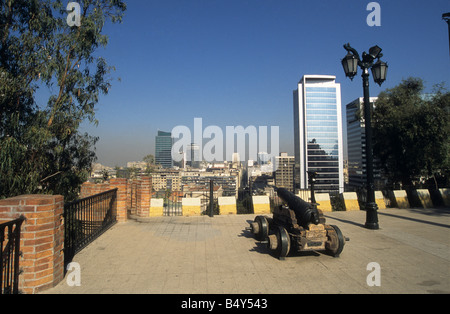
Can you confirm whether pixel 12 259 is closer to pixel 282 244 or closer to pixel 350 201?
pixel 282 244

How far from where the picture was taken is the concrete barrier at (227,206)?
999 centimetres

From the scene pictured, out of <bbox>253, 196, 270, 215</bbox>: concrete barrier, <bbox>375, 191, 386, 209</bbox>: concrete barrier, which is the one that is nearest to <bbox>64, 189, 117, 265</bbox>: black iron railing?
<bbox>253, 196, 270, 215</bbox>: concrete barrier

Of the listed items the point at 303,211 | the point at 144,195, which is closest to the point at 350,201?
the point at 303,211

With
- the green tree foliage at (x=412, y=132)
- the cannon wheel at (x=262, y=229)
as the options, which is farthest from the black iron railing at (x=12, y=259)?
the green tree foliage at (x=412, y=132)

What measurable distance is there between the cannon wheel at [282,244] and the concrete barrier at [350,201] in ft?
22.7

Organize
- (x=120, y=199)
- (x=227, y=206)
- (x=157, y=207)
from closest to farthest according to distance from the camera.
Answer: (x=120, y=199) < (x=157, y=207) < (x=227, y=206)

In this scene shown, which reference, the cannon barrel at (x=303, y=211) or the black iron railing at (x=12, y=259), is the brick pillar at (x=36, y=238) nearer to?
the black iron railing at (x=12, y=259)

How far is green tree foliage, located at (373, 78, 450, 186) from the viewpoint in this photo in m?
12.1

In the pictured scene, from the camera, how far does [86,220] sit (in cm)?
652

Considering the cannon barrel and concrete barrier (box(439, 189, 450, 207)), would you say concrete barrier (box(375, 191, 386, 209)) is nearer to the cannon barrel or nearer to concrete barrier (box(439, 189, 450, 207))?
concrete barrier (box(439, 189, 450, 207))

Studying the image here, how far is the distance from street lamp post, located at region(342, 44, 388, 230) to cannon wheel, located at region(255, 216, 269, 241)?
340 cm

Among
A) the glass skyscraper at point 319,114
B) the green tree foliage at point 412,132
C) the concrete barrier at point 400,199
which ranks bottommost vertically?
the concrete barrier at point 400,199

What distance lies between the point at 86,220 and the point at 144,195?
294 cm
